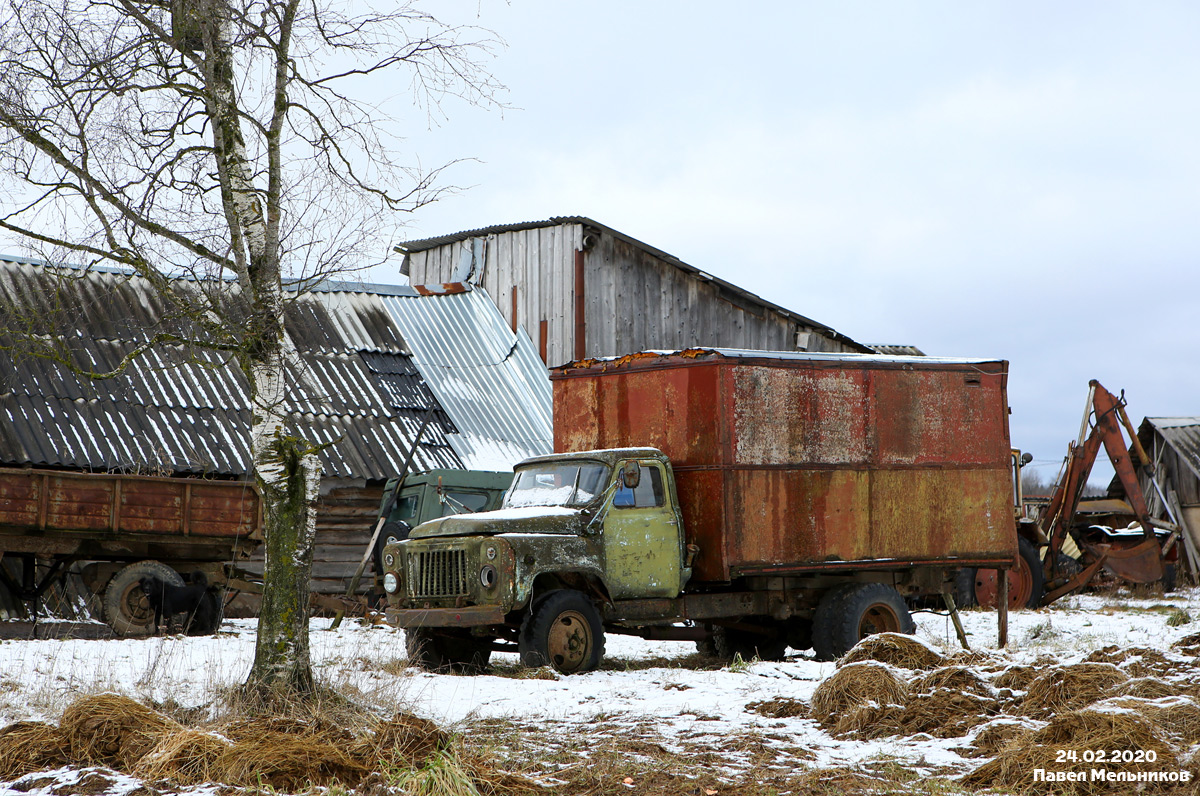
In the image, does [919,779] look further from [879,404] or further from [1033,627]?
[1033,627]

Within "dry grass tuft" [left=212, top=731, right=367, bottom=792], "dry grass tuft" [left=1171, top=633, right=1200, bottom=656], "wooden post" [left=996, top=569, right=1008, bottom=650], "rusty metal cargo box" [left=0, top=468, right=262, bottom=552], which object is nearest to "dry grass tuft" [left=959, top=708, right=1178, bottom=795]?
"dry grass tuft" [left=212, top=731, right=367, bottom=792]

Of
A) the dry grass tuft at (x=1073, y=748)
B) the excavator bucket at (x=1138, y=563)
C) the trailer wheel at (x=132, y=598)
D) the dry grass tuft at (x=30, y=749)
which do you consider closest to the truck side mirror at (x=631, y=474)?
the dry grass tuft at (x=1073, y=748)

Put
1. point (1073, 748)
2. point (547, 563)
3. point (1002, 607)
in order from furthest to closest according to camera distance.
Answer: point (1002, 607)
point (547, 563)
point (1073, 748)

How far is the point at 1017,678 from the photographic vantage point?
29.7 ft

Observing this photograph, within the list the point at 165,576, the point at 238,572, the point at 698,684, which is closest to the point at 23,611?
the point at 165,576

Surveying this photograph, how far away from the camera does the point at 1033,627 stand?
14.6 meters

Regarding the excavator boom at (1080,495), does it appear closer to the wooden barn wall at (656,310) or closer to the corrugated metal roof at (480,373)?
the wooden barn wall at (656,310)

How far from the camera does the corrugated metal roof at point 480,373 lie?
67.0 feet

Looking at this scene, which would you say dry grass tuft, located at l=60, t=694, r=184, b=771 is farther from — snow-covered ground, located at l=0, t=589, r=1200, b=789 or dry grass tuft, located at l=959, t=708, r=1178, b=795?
dry grass tuft, located at l=959, t=708, r=1178, b=795

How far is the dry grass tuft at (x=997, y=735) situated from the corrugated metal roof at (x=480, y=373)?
12.7m

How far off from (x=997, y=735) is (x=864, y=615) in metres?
4.93

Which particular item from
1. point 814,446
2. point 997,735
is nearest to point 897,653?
point 997,735

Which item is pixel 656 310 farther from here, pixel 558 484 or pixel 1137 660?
pixel 1137 660

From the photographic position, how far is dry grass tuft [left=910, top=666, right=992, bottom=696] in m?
8.72
